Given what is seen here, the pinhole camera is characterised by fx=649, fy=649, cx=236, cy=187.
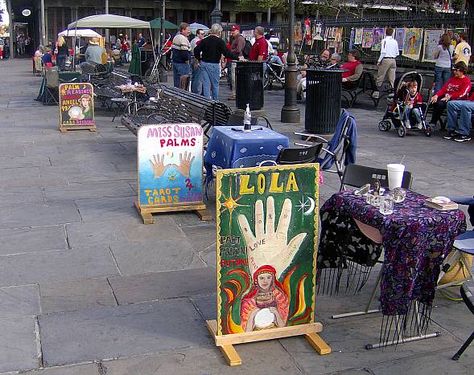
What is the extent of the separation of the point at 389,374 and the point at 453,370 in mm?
393

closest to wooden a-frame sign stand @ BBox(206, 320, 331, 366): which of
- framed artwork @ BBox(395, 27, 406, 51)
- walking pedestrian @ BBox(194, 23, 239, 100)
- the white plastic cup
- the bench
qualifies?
the white plastic cup

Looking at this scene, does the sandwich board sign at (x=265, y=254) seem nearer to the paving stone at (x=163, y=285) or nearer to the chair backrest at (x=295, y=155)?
the paving stone at (x=163, y=285)

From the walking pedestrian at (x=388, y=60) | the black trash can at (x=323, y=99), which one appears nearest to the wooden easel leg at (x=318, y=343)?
the black trash can at (x=323, y=99)

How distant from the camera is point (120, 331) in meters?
4.29

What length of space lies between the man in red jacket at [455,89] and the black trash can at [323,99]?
1876 mm

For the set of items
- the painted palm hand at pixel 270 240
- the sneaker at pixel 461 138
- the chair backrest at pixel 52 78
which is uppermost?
the painted palm hand at pixel 270 240

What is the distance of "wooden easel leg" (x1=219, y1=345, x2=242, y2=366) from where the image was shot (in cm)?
387

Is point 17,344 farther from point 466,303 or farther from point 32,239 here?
point 466,303

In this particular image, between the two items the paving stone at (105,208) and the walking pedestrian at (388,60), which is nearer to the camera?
the paving stone at (105,208)

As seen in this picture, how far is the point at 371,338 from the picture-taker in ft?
13.9

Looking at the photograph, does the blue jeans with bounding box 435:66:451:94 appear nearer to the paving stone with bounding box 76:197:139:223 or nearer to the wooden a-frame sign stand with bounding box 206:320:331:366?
the paving stone with bounding box 76:197:139:223

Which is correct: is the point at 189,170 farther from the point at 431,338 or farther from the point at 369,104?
the point at 369,104

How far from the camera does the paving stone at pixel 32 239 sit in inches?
230

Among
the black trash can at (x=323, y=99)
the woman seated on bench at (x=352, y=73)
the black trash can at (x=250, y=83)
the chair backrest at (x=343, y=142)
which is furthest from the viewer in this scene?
the woman seated on bench at (x=352, y=73)
